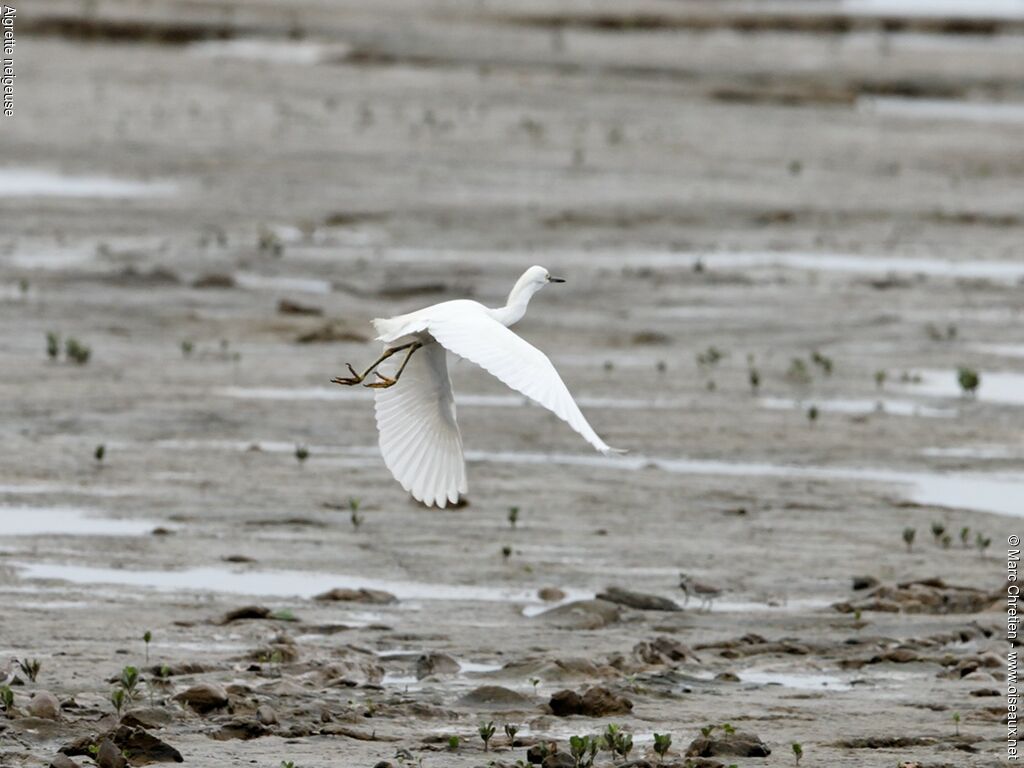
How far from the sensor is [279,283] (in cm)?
2086

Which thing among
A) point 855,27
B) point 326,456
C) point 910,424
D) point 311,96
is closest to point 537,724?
point 326,456

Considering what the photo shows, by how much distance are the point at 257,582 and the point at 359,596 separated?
65 cm

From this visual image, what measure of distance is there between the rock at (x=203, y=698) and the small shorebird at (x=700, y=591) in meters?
3.23

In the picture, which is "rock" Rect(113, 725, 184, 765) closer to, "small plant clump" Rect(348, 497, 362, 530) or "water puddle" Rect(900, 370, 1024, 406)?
"small plant clump" Rect(348, 497, 362, 530)

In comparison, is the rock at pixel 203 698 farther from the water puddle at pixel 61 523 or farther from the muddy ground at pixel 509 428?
the water puddle at pixel 61 523

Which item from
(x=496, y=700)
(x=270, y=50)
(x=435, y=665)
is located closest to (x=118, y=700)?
(x=496, y=700)

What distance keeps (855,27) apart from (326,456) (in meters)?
42.1

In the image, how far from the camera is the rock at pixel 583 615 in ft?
36.2

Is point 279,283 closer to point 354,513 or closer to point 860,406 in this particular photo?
point 860,406

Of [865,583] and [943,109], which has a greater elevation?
[943,109]

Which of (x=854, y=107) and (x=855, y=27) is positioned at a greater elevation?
(x=855, y=27)

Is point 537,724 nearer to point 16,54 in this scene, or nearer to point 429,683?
point 429,683

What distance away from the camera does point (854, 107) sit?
123 feet

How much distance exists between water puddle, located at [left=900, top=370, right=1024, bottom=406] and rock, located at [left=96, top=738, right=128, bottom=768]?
10.0 meters
